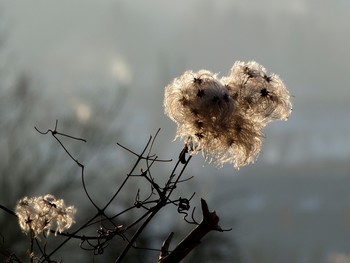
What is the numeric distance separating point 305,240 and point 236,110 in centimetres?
13014

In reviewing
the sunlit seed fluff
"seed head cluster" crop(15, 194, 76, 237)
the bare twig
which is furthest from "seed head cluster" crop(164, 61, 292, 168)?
"seed head cluster" crop(15, 194, 76, 237)

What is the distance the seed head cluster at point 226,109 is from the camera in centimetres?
203

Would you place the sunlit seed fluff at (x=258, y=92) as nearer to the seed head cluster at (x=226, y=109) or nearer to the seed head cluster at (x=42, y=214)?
the seed head cluster at (x=226, y=109)

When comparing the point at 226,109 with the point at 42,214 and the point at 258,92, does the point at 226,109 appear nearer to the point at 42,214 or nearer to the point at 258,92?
the point at 258,92

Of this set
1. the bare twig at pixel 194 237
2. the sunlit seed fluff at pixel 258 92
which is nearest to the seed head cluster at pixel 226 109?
the sunlit seed fluff at pixel 258 92

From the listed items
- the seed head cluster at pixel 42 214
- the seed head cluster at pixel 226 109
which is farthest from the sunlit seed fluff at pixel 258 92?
the seed head cluster at pixel 42 214

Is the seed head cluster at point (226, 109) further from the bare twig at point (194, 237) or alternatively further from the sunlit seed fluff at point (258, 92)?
the bare twig at point (194, 237)

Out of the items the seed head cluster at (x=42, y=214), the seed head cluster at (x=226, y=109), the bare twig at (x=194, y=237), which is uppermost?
the seed head cluster at (x=226, y=109)

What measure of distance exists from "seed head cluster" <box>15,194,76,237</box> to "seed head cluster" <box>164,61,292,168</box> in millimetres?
368

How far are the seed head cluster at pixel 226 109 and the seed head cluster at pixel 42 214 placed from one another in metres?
0.37

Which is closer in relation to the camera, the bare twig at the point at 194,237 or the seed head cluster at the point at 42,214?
the bare twig at the point at 194,237

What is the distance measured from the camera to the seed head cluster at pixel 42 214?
6.90 feet

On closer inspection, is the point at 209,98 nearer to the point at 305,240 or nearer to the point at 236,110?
the point at 236,110

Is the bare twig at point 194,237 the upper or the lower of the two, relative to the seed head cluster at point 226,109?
lower
